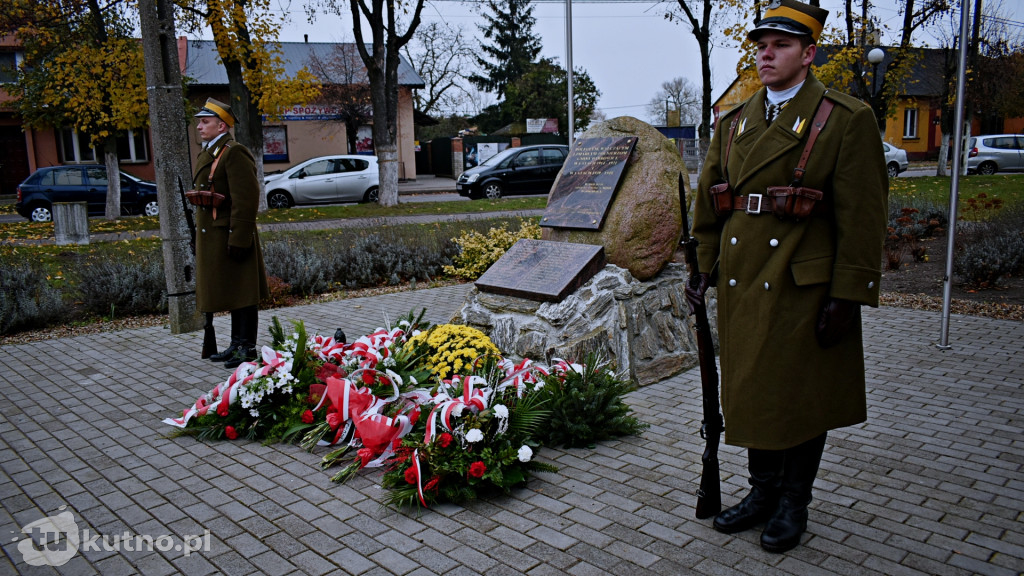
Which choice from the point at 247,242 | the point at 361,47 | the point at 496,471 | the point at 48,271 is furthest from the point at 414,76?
the point at 496,471

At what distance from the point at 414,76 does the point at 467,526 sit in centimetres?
3404

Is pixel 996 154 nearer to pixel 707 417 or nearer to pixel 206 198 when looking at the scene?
pixel 206 198

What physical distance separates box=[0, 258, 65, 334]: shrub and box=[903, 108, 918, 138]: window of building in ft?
148

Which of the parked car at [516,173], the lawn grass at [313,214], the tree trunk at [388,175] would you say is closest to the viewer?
the lawn grass at [313,214]

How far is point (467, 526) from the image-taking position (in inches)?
138

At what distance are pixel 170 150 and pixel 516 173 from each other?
16.0 m

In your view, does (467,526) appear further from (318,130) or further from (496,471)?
(318,130)

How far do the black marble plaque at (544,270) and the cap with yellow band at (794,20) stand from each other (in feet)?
9.18

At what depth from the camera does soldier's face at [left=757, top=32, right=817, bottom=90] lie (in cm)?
305

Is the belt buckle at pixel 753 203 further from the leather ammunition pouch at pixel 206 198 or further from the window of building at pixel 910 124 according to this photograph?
the window of building at pixel 910 124

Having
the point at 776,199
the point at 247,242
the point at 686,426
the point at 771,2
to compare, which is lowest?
the point at 686,426

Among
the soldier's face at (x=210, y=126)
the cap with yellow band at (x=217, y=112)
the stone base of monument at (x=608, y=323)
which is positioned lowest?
the stone base of monument at (x=608, y=323)

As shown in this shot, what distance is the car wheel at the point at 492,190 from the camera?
74.9 ft

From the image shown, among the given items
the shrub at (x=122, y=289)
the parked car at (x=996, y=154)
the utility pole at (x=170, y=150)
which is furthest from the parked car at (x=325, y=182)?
the parked car at (x=996, y=154)
